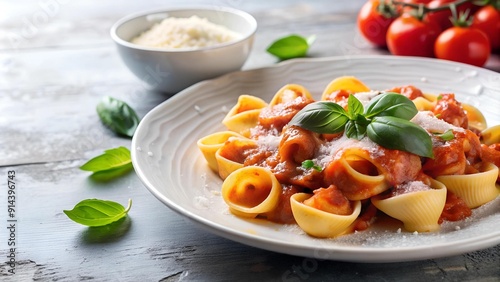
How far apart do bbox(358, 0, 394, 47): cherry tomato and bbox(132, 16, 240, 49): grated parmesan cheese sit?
144 cm

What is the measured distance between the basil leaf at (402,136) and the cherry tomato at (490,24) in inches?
126

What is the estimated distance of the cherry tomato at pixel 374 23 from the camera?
629cm

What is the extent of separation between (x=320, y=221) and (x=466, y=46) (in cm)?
311

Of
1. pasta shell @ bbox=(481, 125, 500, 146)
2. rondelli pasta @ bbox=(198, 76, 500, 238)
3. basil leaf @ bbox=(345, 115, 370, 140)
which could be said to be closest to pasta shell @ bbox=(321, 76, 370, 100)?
rondelli pasta @ bbox=(198, 76, 500, 238)

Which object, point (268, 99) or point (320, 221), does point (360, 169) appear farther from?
point (268, 99)

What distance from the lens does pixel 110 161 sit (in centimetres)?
417

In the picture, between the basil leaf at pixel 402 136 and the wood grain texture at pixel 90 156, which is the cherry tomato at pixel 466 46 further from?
the basil leaf at pixel 402 136

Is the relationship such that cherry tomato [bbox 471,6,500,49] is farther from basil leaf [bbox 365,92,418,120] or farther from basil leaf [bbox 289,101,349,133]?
basil leaf [bbox 289,101,349,133]

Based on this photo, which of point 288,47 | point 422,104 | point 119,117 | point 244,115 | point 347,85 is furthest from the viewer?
point 288,47

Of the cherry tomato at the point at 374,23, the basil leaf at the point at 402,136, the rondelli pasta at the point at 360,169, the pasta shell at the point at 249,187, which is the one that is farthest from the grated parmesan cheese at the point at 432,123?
the cherry tomato at the point at 374,23

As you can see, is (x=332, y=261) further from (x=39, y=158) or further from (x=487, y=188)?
(x=39, y=158)

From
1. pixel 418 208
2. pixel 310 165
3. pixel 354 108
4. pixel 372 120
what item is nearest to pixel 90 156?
pixel 310 165

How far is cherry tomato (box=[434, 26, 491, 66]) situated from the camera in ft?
18.2

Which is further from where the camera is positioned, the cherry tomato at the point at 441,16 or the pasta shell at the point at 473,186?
the cherry tomato at the point at 441,16
